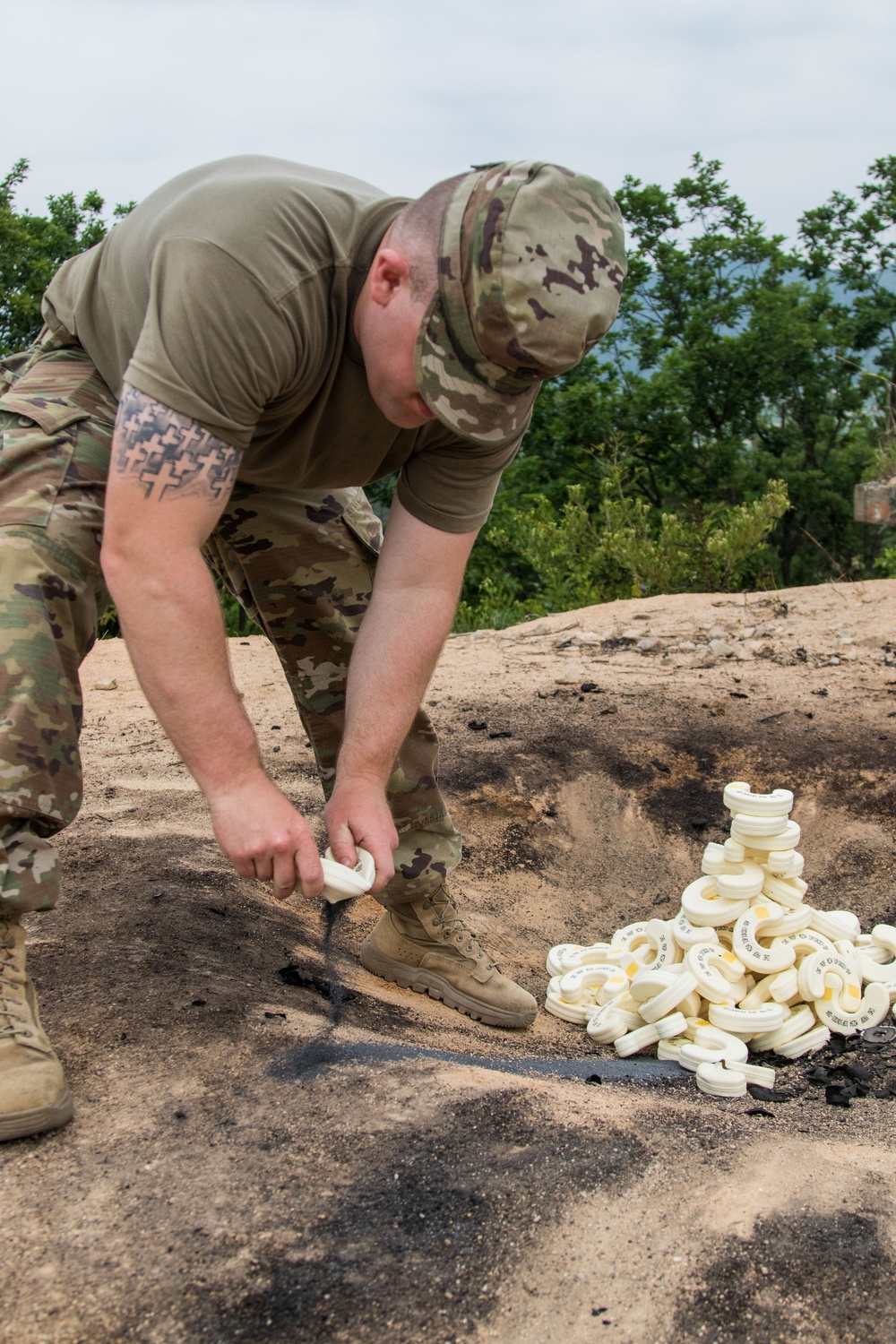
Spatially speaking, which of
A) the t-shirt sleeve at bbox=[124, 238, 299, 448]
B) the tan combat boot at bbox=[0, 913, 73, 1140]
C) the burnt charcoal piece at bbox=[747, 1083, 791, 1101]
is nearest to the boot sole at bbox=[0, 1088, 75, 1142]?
the tan combat boot at bbox=[0, 913, 73, 1140]

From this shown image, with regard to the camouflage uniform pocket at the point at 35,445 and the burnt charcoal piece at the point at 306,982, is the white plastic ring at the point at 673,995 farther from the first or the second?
the camouflage uniform pocket at the point at 35,445

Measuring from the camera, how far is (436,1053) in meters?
2.43

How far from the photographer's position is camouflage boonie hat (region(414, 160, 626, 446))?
1.84 metres

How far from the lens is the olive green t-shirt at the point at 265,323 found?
1.82 meters

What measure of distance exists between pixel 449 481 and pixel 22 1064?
1.38 meters

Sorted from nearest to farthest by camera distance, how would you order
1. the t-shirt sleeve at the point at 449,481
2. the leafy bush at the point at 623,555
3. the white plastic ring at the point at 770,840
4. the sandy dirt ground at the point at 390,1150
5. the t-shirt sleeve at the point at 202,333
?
the sandy dirt ground at the point at 390,1150 → the t-shirt sleeve at the point at 202,333 → the t-shirt sleeve at the point at 449,481 → the white plastic ring at the point at 770,840 → the leafy bush at the point at 623,555

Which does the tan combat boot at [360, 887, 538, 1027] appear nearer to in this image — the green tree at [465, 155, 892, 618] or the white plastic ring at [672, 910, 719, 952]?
the white plastic ring at [672, 910, 719, 952]

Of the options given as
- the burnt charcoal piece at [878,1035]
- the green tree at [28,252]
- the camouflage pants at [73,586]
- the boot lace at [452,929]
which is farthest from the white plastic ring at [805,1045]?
the green tree at [28,252]

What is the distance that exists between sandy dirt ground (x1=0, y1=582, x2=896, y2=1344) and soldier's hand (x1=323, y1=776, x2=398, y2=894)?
0.42 m

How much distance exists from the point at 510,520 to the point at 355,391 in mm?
9868

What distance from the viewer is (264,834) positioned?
1.88 m

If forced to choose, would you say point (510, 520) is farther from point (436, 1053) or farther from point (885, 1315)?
point (885, 1315)

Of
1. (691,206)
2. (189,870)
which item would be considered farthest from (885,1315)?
(691,206)

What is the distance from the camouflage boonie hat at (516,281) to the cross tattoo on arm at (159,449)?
1.31 ft
